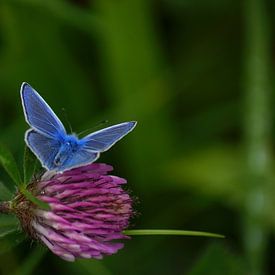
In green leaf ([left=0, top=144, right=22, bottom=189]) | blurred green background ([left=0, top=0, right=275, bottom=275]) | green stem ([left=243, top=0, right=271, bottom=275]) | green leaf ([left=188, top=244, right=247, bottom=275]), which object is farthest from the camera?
blurred green background ([left=0, top=0, right=275, bottom=275])

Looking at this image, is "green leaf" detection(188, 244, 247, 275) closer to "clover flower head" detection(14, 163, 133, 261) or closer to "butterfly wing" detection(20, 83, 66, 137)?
"clover flower head" detection(14, 163, 133, 261)

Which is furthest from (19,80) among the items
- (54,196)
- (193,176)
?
(54,196)

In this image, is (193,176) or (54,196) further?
(193,176)

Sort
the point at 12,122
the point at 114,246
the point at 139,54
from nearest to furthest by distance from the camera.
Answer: the point at 114,246
the point at 12,122
the point at 139,54

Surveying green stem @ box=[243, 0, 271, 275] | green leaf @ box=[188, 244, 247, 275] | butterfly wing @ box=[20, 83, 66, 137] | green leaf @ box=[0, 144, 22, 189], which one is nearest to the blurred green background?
green stem @ box=[243, 0, 271, 275]

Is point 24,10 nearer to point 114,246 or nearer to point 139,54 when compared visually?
→ point 139,54

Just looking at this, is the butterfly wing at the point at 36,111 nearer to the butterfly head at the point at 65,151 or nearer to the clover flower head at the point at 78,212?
the butterfly head at the point at 65,151
